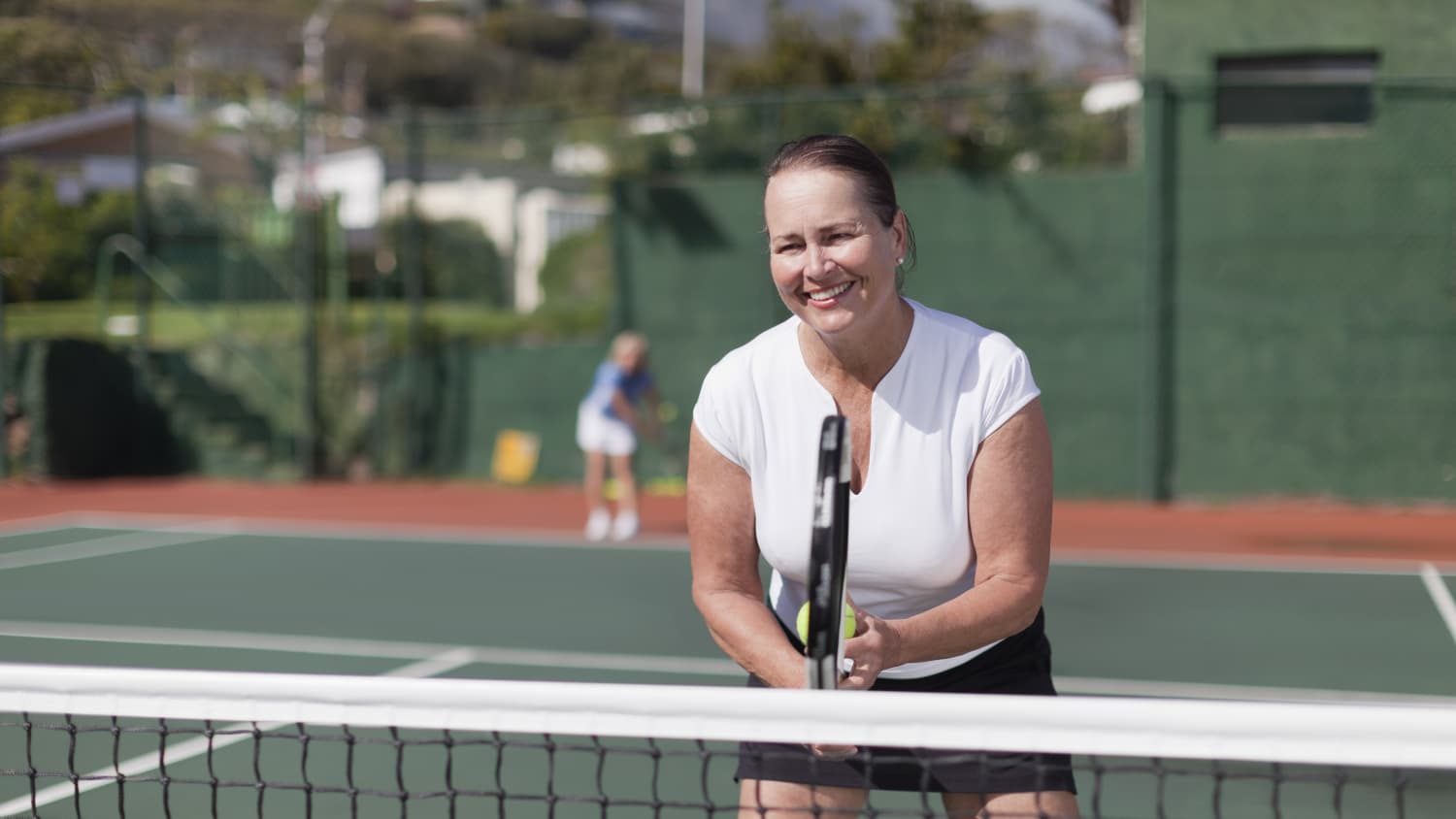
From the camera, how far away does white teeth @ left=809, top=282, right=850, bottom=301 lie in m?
2.20

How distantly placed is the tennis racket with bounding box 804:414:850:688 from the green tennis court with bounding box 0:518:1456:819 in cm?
274

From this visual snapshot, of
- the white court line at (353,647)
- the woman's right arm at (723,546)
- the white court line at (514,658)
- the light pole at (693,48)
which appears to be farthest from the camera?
the light pole at (693,48)

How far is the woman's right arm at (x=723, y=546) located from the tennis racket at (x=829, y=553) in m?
0.26

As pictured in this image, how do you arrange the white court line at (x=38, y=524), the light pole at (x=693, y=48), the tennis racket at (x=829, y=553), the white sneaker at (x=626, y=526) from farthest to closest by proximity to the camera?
the light pole at (x=693, y=48) < the white court line at (x=38, y=524) < the white sneaker at (x=626, y=526) < the tennis racket at (x=829, y=553)

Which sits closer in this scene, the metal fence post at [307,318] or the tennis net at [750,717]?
the tennis net at [750,717]

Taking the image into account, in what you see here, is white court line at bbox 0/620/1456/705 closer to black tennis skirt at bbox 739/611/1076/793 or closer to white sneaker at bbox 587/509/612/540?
white sneaker at bbox 587/509/612/540

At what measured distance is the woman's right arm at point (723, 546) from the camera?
7.63 ft

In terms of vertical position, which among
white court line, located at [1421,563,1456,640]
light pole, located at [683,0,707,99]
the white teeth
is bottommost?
white court line, located at [1421,563,1456,640]

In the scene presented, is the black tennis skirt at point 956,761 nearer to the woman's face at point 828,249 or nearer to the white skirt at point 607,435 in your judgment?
the woman's face at point 828,249

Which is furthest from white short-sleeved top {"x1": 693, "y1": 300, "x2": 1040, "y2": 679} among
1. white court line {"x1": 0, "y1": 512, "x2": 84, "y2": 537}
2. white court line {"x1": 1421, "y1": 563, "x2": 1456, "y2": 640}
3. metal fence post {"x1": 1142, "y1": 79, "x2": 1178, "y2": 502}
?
metal fence post {"x1": 1142, "y1": 79, "x2": 1178, "y2": 502}

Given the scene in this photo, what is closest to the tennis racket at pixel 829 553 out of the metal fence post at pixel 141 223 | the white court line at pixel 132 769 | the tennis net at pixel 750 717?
the tennis net at pixel 750 717

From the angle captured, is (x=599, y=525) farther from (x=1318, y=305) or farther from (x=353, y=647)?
(x=1318, y=305)

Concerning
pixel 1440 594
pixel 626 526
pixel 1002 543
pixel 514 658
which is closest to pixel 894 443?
pixel 1002 543

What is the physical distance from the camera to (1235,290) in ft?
41.2
